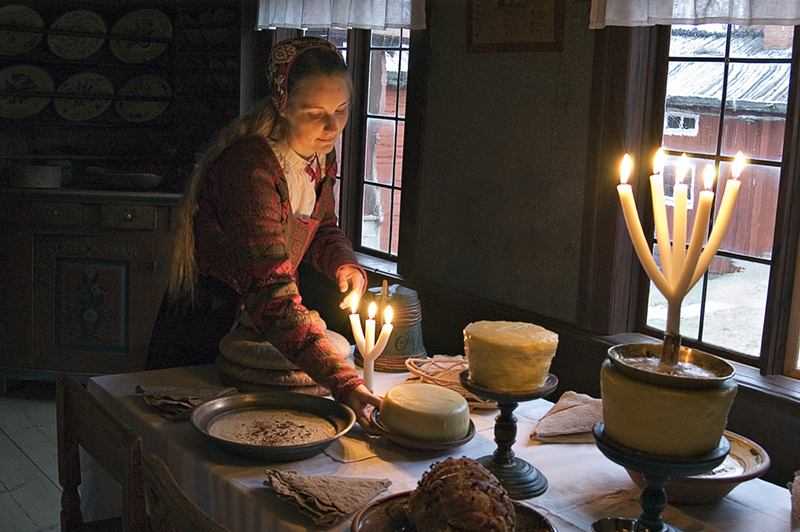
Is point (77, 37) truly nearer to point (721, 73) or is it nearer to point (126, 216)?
point (126, 216)

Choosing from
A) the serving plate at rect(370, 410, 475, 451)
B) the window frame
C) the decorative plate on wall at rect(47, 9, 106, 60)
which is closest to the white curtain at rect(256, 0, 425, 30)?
the window frame

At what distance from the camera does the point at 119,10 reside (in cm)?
508

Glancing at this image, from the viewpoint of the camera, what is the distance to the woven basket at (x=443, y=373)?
2.05 meters

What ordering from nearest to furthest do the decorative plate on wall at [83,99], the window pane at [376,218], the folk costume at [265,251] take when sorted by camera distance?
the folk costume at [265,251]
the window pane at [376,218]
the decorative plate on wall at [83,99]

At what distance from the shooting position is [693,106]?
91.5 inches

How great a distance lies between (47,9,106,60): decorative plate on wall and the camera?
16.1 ft

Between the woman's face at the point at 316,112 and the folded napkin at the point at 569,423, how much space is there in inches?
35.5

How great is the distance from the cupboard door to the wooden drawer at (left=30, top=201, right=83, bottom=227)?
84 millimetres

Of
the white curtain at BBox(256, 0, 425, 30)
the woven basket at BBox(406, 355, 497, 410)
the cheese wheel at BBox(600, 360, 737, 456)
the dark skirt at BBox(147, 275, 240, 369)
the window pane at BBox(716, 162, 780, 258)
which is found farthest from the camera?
the white curtain at BBox(256, 0, 425, 30)

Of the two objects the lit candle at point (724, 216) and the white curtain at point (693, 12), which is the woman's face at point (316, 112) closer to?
the white curtain at point (693, 12)

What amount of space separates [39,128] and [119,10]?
0.89 meters

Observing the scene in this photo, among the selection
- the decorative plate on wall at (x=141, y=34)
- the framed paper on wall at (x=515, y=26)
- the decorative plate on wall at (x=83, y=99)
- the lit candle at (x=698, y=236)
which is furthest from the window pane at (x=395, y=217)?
the lit candle at (x=698, y=236)

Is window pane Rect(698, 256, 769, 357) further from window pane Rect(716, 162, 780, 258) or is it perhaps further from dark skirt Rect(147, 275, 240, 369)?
dark skirt Rect(147, 275, 240, 369)

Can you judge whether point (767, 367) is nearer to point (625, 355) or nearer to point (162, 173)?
point (625, 355)
